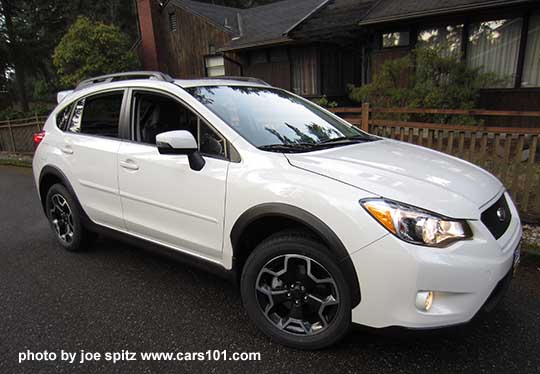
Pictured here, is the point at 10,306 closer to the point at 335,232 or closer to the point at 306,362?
the point at 306,362

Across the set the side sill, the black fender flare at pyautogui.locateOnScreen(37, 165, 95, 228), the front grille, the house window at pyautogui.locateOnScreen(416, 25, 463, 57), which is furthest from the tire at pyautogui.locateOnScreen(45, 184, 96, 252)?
the house window at pyautogui.locateOnScreen(416, 25, 463, 57)

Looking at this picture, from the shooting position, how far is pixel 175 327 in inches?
103

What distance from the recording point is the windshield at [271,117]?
2.67 m

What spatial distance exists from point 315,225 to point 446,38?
30.6 ft

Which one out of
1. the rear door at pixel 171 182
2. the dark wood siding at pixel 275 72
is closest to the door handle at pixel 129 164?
the rear door at pixel 171 182

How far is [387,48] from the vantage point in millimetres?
10422

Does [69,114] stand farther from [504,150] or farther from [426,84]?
[426,84]

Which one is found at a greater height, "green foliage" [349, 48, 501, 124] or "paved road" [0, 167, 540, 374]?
"green foliage" [349, 48, 501, 124]

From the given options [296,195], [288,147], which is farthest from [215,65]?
[296,195]

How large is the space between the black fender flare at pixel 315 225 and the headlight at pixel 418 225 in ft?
0.84

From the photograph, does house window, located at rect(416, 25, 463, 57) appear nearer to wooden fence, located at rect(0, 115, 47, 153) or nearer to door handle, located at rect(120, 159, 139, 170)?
door handle, located at rect(120, 159, 139, 170)

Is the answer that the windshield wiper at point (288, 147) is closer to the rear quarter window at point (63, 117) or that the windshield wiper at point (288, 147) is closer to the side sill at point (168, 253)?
the side sill at point (168, 253)

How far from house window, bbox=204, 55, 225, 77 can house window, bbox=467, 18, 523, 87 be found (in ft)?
36.2

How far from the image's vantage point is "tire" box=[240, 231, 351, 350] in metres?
2.12
